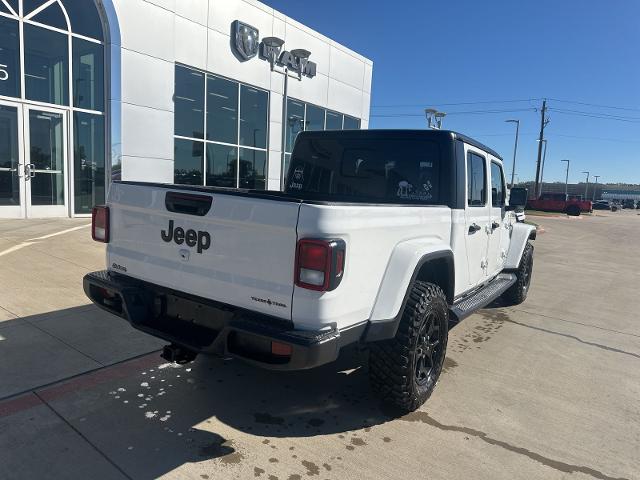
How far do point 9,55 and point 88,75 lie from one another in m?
1.71

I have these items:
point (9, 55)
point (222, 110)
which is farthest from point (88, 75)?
point (222, 110)

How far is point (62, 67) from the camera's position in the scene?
11250 millimetres

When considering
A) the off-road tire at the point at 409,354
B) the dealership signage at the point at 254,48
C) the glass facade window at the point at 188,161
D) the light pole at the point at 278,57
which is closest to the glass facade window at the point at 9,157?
the glass facade window at the point at 188,161

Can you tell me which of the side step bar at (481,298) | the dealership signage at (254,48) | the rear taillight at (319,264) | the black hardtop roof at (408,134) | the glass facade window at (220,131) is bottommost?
the side step bar at (481,298)

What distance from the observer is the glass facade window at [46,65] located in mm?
10719

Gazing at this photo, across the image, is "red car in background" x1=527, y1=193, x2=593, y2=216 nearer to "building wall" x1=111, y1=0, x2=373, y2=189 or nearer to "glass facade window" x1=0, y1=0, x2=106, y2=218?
"building wall" x1=111, y1=0, x2=373, y2=189

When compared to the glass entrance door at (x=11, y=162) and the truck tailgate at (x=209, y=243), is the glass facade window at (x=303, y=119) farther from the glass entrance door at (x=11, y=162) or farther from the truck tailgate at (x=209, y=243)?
the truck tailgate at (x=209, y=243)

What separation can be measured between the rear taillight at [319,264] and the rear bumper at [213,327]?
0.86 ft

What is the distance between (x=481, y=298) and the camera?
14.9 ft

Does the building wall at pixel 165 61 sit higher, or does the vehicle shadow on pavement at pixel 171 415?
the building wall at pixel 165 61

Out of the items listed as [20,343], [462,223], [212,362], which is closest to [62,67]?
[20,343]

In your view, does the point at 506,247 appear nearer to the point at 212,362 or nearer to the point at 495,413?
the point at 495,413

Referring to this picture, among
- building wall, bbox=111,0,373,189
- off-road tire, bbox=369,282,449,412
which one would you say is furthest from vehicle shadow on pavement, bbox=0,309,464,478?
building wall, bbox=111,0,373,189

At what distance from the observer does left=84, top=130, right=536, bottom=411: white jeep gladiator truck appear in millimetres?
2504
